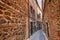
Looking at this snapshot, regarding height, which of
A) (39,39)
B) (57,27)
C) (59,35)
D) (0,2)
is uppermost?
(0,2)

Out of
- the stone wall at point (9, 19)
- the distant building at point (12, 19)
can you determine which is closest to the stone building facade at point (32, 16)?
the distant building at point (12, 19)

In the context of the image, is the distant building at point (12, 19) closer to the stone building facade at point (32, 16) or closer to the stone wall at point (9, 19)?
the stone wall at point (9, 19)

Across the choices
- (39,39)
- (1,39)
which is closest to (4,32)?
(1,39)

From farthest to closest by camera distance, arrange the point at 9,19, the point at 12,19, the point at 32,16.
Answer: the point at 32,16 → the point at 12,19 → the point at 9,19

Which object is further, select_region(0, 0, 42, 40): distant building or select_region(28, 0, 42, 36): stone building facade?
select_region(28, 0, 42, 36): stone building facade

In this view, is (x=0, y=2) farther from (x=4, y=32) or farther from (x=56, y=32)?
A: (x=56, y=32)

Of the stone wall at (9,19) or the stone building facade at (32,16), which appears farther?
the stone building facade at (32,16)

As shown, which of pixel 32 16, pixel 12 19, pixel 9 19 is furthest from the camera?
pixel 32 16

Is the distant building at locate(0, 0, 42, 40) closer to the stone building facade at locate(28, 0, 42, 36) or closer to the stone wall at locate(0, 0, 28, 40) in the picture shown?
the stone wall at locate(0, 0, 28, 40)

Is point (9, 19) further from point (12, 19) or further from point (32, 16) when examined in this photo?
point (32, 16)

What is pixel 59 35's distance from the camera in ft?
13.8

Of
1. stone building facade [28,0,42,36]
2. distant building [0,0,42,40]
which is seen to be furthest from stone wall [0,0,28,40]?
stone building facade [28,0,42,36]

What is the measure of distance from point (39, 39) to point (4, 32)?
4.30m

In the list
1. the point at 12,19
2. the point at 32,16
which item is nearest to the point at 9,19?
the point at 12,19
